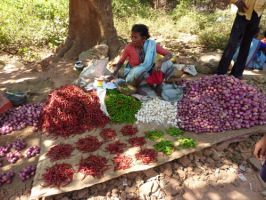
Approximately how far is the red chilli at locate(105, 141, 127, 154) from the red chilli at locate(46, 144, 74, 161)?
47 centimetres

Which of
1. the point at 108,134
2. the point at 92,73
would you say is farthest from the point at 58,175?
the point at 92,73

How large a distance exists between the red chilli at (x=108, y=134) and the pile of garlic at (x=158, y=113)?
1.38ft

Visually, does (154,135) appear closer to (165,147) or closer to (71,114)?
(165,147)

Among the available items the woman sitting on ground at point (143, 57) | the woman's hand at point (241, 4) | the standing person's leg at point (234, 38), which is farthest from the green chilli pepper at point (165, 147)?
the woman's hand at point (241, 4)

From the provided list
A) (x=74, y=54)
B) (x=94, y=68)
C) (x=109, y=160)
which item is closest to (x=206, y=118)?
(x=109, y=160)

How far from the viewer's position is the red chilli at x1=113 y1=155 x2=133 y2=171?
3714 mm

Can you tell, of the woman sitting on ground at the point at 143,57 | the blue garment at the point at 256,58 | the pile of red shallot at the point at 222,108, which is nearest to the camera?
the pile of red shallot at the point at 222,108

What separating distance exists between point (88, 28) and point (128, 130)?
132 inches

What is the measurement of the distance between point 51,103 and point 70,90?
1.12 feet

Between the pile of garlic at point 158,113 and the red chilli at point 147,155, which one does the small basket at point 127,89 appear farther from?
the red chilli at point 147,155

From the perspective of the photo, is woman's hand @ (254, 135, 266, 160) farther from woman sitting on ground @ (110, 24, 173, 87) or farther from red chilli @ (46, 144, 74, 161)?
woman sitting on ground @ (110, 24, 173, 87)

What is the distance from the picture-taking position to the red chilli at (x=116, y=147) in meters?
3.94

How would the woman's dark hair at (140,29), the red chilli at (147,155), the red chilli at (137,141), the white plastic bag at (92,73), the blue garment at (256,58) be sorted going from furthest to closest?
1. the blue garment at (256,58)
2. the white plastic bag at (92,73)
3. the woman's dark hair at (140,29)
4. the red chilli at (137,141)
5. the red chilli at (147,155)

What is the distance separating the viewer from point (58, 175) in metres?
3.59
